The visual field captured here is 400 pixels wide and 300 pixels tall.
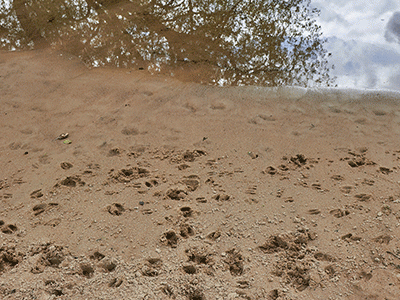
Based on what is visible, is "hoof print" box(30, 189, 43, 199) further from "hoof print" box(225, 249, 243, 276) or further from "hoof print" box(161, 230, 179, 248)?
"hoof print" box(225, 249, 243, 276)

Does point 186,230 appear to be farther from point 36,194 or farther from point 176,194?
point 36,194

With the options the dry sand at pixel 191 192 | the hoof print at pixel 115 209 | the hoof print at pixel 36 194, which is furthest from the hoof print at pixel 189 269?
the hoof print at pixel 36 194

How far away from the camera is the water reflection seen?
4477mm

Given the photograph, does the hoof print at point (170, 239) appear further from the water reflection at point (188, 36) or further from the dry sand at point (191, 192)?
the water reflection at point (188, 36)

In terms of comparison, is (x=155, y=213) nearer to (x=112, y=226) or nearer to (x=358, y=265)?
(x=112, y=226)

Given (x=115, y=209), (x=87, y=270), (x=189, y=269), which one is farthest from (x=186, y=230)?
(x=87, y=270)

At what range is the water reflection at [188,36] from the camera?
448cm

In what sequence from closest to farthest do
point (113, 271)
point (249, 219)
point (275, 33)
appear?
point (113, 271) → point (249, 219) → point (275, 33)

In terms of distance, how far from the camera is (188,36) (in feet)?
16.5

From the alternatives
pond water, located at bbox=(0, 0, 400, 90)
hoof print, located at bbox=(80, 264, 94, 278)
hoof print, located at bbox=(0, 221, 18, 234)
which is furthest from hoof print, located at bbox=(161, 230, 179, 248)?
pond water, located at bbox=(0, 0, 400, 90)

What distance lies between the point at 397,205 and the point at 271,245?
1.13 m

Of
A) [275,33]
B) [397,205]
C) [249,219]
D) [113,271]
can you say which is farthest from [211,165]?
[275,33]

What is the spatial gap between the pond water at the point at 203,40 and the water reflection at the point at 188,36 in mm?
15

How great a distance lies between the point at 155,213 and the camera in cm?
255
